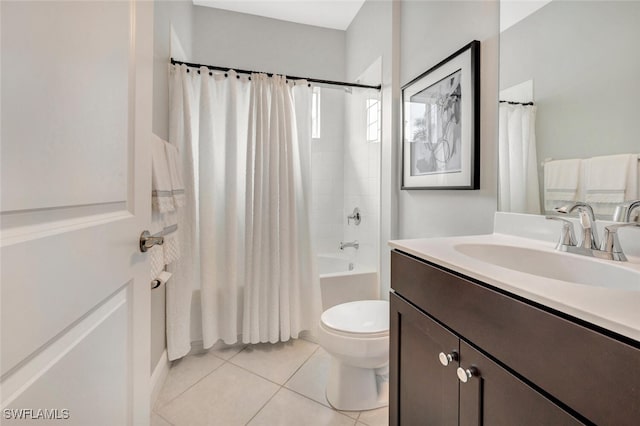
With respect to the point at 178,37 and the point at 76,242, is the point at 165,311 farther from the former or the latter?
the point at 178,37

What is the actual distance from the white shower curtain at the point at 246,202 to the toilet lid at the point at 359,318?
0.52 meters

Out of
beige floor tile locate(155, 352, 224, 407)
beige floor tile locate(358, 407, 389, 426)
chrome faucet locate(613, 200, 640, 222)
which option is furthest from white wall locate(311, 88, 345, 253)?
chrome faucet locate(613, 200, 640, 222)

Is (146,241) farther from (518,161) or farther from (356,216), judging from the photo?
(356,216)

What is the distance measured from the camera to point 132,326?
0.75 meters

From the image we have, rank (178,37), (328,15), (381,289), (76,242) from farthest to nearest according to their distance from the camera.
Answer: (328,15) → (381,289) → (178,37) → (76,242)

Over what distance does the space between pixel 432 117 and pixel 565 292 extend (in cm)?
131

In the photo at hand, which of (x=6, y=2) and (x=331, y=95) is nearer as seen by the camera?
(x=6, y=2)

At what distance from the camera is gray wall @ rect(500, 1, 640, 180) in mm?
831

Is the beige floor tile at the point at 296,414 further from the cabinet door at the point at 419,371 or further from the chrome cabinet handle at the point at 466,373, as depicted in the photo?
the chrome cabinet handle at the point at 466,373

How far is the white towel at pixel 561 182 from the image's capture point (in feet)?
3.18

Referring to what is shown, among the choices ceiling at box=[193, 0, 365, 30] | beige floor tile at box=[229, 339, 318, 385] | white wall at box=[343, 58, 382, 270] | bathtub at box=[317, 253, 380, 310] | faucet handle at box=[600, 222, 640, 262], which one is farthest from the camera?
ceiling at box=[193, 0, 365, 30]

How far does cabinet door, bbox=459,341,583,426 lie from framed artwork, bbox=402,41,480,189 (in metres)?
0.92

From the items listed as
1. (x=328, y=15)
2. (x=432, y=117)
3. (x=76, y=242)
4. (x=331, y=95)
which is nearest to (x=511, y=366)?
(x=76, y=242)

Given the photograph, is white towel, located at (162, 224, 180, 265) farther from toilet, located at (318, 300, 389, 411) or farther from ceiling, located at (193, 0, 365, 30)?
ceiling, located at (193, 0, 365, 30)
